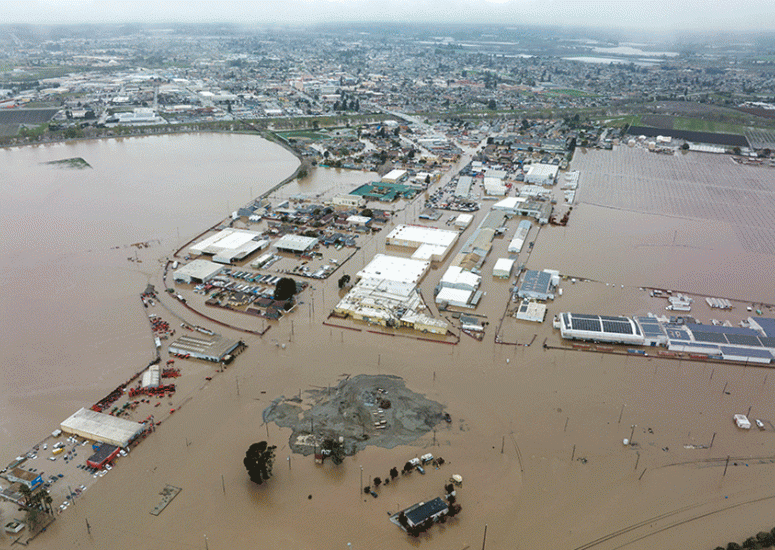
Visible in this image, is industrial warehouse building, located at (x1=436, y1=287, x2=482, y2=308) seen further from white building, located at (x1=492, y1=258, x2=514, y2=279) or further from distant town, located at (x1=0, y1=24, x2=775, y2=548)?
white building, located at (x1=492, y1=258, x2=514, y2=279)

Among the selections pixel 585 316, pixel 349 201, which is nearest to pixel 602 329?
pixel 585 316

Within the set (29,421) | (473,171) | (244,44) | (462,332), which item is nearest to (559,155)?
(473,171)

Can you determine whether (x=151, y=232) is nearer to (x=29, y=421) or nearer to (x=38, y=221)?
(x=38, y=221)

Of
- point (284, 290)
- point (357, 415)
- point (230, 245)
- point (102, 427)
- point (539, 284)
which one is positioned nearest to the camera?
point (102, 427)

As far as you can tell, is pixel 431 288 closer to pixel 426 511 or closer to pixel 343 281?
pixel 343 281

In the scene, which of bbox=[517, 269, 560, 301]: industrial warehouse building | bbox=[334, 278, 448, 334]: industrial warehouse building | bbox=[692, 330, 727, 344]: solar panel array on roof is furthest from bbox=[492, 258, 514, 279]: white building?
bbox=[692, 330, 727, 344]: solar panel array on roof
